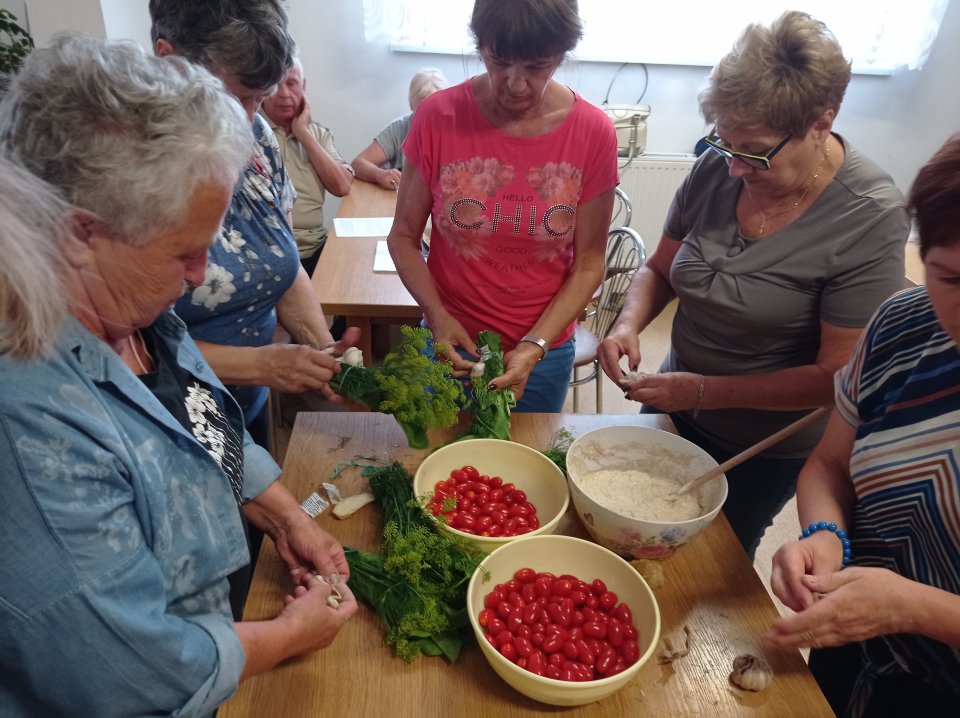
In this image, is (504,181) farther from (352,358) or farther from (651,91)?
(651,91)

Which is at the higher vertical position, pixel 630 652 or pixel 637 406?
pixel 630 652

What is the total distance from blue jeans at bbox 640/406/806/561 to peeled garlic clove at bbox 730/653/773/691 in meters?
0.62

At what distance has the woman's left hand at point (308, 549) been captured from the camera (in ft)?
3.97

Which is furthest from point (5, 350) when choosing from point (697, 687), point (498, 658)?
point (697, 687)

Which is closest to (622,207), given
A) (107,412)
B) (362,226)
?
(362,226)

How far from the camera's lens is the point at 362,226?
326cm

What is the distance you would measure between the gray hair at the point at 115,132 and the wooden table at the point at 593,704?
28.0 inches

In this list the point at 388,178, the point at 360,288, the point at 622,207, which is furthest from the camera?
the point at 622,207

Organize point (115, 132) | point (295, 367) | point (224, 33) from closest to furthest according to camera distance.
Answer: point (115, 132)
point (224, 33)
point (295, 367)

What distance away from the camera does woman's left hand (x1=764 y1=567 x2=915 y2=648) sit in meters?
0.98

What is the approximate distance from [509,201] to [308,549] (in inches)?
40.1

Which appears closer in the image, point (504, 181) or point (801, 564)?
point (801, 564)

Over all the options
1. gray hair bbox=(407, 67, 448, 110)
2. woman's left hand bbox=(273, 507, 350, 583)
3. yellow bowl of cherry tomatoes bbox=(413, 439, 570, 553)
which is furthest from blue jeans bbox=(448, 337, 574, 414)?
gray hair bbox=(407, 67, 448, 110)

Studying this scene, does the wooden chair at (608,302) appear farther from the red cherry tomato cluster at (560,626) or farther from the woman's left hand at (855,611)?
the woman's left hand at (855,611)
